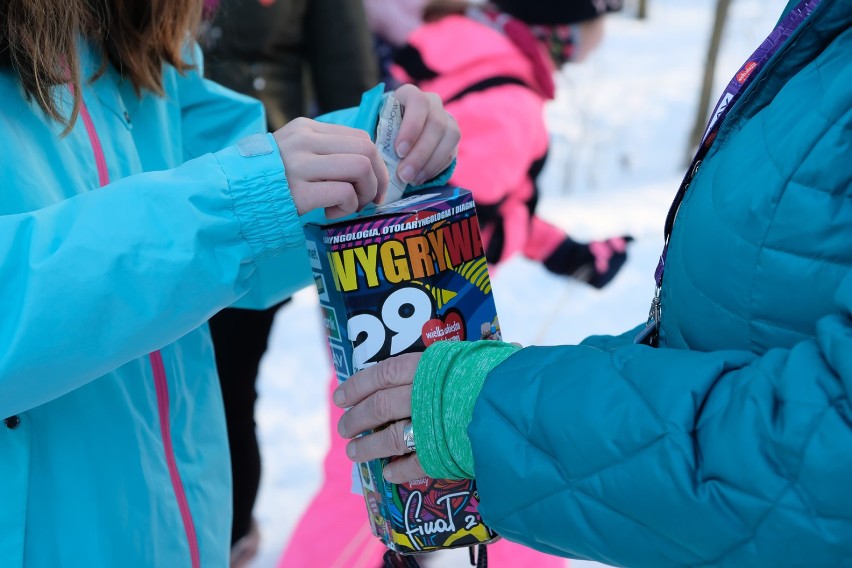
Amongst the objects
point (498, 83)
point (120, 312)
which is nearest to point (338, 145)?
point (120, 312)

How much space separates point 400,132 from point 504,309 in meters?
2.99

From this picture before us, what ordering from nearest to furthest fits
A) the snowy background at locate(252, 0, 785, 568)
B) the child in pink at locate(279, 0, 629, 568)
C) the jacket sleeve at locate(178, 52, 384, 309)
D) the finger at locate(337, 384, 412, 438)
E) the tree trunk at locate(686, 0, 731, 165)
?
1. the finger at locate(337, 384, 412, 438)
2. the jacket sleeve at locate(178, 52, 384, 309)
3. the child in pink at locate(279, 0, 629, 568)
4. the snowy background at locate(252, 0, 785, 568)
5. the tree trunk at locate(686, 0, 731, 165)

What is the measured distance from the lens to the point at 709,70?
7270 mm

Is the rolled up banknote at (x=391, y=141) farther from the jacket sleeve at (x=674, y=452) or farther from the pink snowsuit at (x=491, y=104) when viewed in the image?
the pink snowsuit at (x=491, y=104)

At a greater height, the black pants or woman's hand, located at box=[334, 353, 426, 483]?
woman's hand, located at box=[334, 353, 426, 483]

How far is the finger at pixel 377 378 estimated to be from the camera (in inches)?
41.3

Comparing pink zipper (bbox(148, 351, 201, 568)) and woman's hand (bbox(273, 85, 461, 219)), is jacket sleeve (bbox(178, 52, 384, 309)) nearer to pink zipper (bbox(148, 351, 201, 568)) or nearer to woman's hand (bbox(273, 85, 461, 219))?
pink zipper (bbox(148, 351, 201, 568))

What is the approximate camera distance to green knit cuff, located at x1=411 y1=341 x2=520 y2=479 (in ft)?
3.26

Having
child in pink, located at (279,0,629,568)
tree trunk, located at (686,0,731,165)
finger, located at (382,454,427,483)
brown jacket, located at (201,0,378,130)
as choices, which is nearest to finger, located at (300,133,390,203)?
finger, located at (382,454,427,483)

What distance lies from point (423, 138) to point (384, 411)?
0.47 meters

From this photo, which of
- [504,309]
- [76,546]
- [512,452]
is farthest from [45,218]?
[504,309]

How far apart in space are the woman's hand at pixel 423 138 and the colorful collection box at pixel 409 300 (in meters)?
0.12

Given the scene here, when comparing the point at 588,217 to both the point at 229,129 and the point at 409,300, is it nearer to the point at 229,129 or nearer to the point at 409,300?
the point at 229,129

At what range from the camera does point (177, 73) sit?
1.50 m
